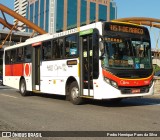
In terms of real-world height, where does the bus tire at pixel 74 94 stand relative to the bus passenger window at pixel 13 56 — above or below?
below

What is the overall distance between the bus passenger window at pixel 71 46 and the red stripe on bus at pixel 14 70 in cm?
591

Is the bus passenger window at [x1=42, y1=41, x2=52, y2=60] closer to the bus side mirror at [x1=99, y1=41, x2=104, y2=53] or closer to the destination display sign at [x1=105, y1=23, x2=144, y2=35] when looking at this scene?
the destination display sign at [x1=105, y1=23, x2=144, y2=35]

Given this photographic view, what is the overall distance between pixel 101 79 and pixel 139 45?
2.20 meters

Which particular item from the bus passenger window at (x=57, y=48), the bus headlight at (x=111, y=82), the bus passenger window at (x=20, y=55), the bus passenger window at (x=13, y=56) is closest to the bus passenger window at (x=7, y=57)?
the bus passenger window at (x=13, y=56)

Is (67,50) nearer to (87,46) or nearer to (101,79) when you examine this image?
(87,46)

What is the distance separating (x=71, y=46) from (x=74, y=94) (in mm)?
1955

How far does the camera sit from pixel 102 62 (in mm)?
12688

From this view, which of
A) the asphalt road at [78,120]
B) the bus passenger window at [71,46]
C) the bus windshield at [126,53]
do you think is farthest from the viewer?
the bus passenger window at [71,46]

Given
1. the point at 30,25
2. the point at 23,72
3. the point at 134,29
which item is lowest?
the point at 23,72

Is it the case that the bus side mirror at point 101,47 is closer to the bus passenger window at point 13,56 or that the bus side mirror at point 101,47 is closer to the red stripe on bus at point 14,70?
the red stripe on bus at point 14,70

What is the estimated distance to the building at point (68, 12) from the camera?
168 metres

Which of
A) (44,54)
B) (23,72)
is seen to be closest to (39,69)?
(44,54)

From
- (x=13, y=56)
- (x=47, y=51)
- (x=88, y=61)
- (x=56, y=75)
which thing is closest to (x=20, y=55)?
(x=13, y=56)

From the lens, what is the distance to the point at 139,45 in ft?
44.7
